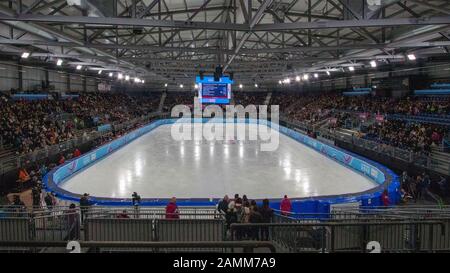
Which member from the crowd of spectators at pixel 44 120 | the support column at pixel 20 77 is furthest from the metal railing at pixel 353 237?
the support column at pixel 20 77

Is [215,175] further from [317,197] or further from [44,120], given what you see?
[44,120]

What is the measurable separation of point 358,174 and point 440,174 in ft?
14.7

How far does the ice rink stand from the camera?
15.2 metres

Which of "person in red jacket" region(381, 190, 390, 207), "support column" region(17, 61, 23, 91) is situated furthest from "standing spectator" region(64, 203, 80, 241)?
"support column" region(17, 61, 23, 91)

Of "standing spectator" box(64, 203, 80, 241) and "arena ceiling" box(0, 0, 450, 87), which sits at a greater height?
"arena ceiling" box(0, 0, 450, 87)

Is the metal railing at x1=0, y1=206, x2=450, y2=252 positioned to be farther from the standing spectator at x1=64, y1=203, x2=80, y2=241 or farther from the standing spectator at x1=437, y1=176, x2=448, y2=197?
the standing spectator at x1=437, y1=176, x2=448, y2=197

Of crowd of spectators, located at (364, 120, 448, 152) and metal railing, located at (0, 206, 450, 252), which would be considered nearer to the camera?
metal railing, located at (0, 206, 450, 252)

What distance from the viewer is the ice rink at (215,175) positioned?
15.2 m

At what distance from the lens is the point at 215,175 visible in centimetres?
1805

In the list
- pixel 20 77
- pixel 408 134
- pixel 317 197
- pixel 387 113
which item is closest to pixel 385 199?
pixel 317 197

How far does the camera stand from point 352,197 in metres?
12.6

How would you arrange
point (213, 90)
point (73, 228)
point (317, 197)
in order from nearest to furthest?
point (73, 228) → point (317, 197) → point (213, 90)

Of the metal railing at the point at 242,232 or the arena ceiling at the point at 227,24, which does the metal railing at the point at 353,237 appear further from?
the arena ceiling at the point at 227,24

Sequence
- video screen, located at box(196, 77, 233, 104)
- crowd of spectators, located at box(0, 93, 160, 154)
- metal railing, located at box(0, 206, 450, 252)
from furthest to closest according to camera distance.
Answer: video screen, located at box(196, 77, 233, 104) → crowd of spectators, located at box(0, 93, 160, 154) → metal railing, located at box(0, 206, 450, 252)
